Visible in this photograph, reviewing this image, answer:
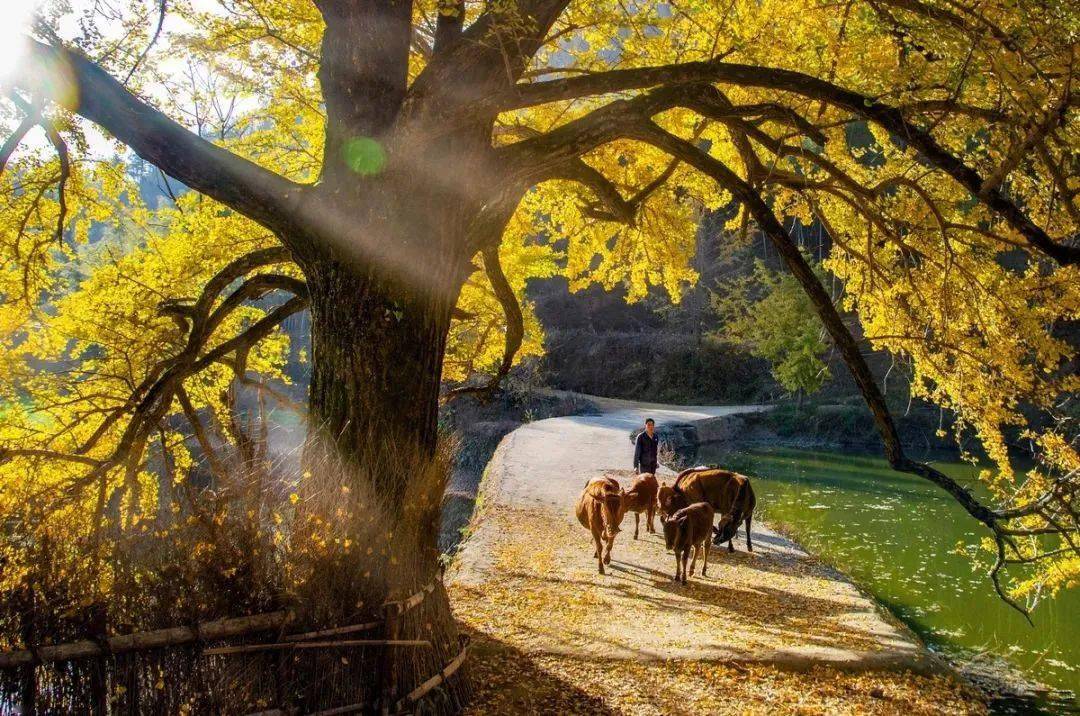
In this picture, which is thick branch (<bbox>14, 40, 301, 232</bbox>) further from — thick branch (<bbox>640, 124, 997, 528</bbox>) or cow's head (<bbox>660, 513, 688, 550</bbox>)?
cow's head (<bbox>660, 513, 688, 550</bbox>)

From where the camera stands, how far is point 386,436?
177 inches

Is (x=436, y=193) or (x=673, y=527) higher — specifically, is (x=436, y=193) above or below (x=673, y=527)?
above

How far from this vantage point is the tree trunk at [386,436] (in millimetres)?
3996

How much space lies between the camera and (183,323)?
645cm

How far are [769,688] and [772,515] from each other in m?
11.5

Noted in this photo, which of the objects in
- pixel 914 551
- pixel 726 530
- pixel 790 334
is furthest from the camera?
pixel 790 334

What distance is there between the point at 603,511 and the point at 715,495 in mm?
1993

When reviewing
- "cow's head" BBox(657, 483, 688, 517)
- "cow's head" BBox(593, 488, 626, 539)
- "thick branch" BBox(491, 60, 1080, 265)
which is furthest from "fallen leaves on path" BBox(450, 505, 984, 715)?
"thick branch" BBox(491, 60, 1080, 265)

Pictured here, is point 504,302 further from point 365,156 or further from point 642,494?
point 642,494

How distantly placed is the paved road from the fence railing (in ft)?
7.77

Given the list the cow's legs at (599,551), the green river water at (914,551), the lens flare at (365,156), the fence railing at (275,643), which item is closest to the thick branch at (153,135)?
the lens flare at (365,156)

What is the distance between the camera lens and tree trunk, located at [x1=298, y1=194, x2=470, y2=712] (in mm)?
3996

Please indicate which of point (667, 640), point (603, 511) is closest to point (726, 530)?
point (603, 511)

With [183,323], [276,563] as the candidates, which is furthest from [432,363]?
[183,323]
